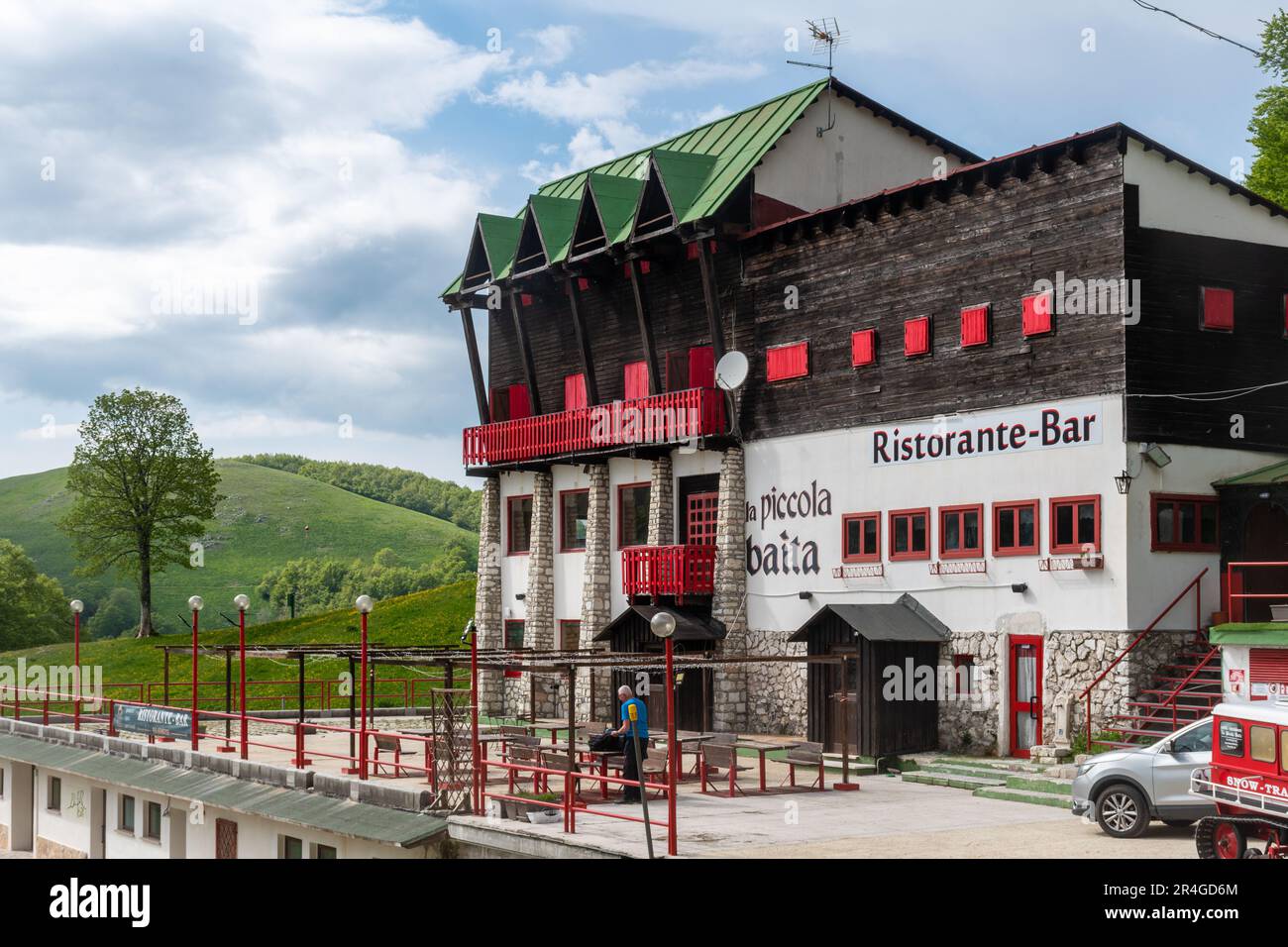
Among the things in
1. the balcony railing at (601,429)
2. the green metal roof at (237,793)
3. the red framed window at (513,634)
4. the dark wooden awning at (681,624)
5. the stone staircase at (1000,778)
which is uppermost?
the balcony railing at (601,429)

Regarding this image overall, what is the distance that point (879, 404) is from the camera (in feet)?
110

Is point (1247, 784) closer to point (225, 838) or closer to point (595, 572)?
point (225, 838)

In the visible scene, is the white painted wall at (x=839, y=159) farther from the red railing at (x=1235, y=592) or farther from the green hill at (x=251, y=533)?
the green hill at (x=251, y=533)

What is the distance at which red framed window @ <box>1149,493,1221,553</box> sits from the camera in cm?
2852

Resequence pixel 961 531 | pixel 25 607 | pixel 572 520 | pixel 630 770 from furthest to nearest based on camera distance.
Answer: pixel 25 607
pixel 572 520
pixel 961 531
pixel 630 770

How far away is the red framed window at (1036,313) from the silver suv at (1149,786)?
1119 cm

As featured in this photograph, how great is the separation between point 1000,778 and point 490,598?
21097mm

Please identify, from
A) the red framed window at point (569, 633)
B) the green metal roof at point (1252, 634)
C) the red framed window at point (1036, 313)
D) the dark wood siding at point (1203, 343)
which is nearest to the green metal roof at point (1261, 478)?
the dark wood siding at point (1203, 343)

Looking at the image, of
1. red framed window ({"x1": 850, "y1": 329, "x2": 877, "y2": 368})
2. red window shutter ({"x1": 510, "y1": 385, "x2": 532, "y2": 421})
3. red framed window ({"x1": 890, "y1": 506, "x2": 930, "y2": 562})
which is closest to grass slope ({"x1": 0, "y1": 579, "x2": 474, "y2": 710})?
red window shutter ({"x1": 510, "y1": 385, "x2": 532, "y2": 421})

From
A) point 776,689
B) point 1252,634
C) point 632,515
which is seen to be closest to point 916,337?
point 776,689

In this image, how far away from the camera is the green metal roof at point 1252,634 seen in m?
25.6
